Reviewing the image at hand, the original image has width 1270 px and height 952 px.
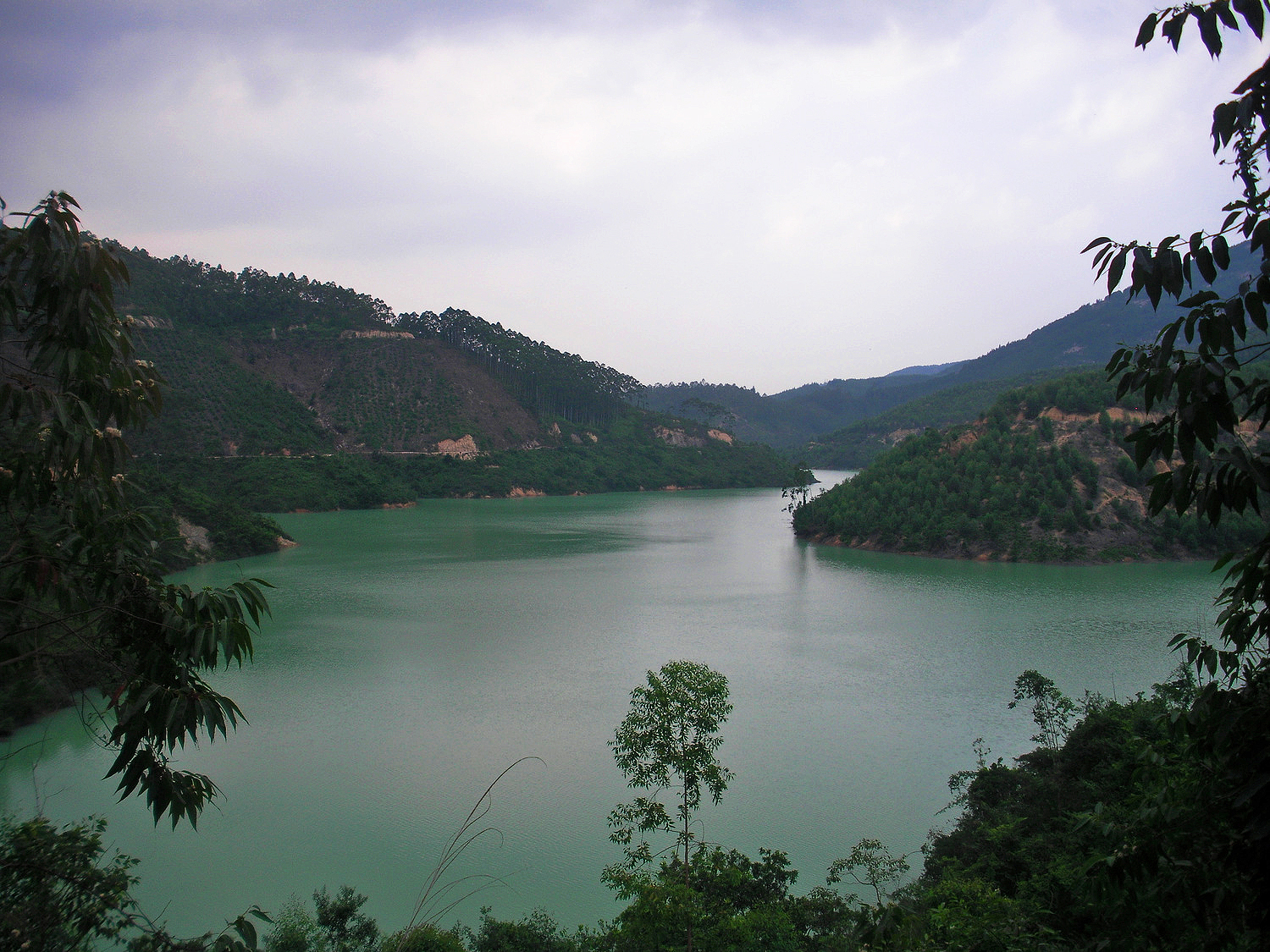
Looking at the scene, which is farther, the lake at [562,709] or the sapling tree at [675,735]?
the lake at [562,709]

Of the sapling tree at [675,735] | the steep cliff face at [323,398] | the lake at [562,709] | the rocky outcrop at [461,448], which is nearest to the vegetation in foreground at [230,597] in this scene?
the lake at [562,709]

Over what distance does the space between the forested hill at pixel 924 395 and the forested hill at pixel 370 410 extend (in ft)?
43.4

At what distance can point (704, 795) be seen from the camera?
10203 mm

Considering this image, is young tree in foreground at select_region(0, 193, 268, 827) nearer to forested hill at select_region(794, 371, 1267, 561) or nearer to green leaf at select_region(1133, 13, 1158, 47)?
green leaf at select_region(1133, 13, 1158, 47)

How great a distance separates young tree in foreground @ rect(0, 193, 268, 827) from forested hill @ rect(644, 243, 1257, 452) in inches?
2562

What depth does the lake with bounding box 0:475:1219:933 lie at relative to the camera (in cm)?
877

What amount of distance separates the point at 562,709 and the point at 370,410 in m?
57.2

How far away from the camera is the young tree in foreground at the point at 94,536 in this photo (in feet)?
7.41

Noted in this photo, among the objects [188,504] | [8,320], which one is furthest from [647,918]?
[188,504]

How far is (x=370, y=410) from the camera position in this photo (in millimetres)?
65250

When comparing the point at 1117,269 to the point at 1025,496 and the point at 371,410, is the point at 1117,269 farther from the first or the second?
the point at 371,410

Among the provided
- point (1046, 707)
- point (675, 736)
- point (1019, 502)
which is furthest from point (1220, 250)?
point (1019, 502)

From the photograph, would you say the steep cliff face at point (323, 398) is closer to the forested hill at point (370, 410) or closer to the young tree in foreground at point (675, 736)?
the forested hill at point (370, 410)

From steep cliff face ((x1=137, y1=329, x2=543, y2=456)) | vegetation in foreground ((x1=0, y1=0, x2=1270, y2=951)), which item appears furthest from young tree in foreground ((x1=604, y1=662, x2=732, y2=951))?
steep cliff face ((x1=137, y1=329, x2=543, y2=456))
